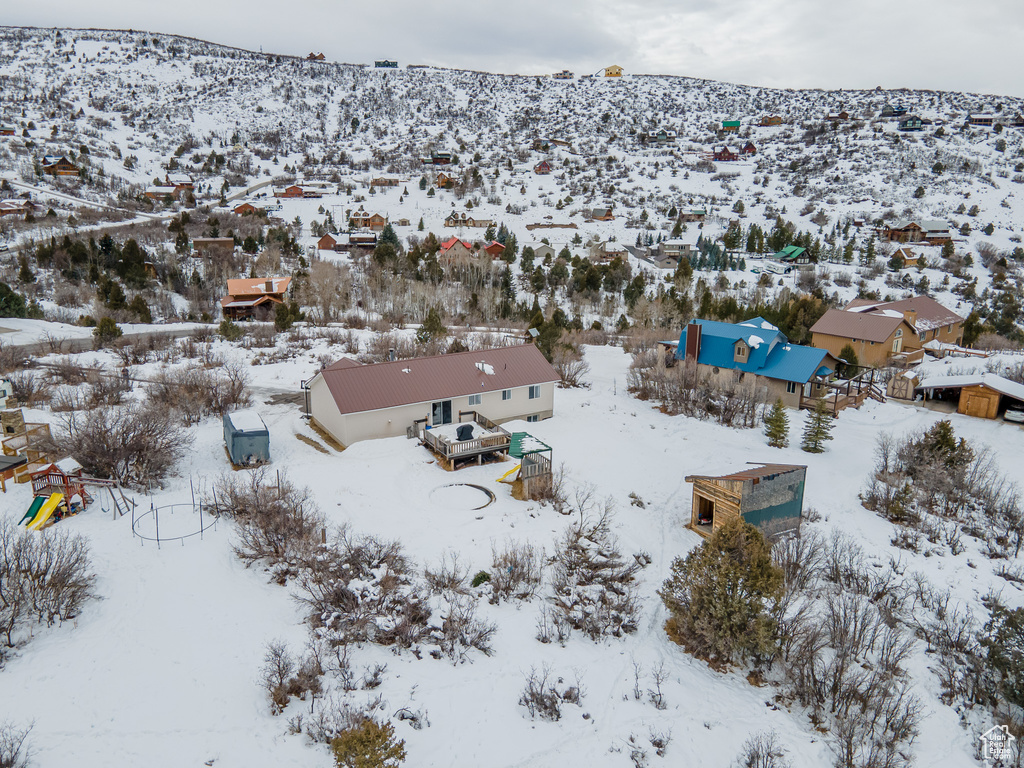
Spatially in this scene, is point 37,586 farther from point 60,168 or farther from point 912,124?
point 912,124

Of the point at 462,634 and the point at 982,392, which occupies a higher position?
the point at 982,392

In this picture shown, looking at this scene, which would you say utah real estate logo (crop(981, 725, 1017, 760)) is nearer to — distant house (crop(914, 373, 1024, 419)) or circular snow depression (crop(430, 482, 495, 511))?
circular snow depression (crop(430, 482, 495, 511))

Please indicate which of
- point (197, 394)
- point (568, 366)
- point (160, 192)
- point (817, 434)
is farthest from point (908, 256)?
point (160, 192)

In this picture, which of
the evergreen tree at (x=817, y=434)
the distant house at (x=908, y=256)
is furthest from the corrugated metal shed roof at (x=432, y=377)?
the distant house at (x=908, y=256)

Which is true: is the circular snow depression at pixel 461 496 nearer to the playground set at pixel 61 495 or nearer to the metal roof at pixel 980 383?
the playground set at pixel 61 495

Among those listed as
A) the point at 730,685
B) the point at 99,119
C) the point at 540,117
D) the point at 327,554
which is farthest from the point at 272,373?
the point at 540,117

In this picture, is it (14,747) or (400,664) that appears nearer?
(14,747)

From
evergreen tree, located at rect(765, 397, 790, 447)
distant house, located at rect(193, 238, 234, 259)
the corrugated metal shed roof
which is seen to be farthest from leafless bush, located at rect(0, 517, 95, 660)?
distant house, located at rect(193, 238, 234, 259)
